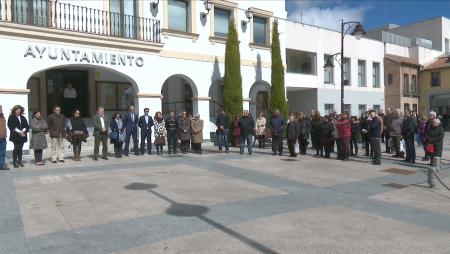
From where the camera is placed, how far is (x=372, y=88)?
1199 inches

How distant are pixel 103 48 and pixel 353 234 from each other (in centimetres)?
1195

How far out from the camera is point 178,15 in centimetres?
1808

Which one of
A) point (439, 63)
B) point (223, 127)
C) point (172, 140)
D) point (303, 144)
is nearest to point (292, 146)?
point (303, 144)

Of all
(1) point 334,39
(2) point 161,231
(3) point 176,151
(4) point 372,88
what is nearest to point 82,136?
(3) point 176,151

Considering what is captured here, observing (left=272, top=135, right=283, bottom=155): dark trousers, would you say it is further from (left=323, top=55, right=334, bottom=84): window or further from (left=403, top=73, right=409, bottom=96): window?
(left=403, top=73, right=409, bottom=96): window

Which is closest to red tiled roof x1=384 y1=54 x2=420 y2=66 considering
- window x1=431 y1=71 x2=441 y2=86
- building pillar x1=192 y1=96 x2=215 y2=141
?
window x1=431 y1=71 x2=441 y2=86

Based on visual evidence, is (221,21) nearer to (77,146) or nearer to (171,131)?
(171,131)

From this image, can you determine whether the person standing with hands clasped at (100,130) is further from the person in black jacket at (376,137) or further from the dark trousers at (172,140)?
the person in black jacket at (376,137)

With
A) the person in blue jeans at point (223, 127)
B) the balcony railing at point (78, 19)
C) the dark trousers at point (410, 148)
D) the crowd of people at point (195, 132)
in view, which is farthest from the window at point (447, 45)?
the balcony railing at point (78, 19)

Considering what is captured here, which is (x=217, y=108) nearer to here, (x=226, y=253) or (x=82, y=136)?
(x=82, y=136)

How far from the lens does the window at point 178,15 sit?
58.4 feet

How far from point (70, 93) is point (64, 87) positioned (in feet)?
1.59

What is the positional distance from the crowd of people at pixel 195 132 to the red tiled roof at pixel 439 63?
22.3m

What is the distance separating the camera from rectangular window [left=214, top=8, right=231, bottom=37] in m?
19.4
